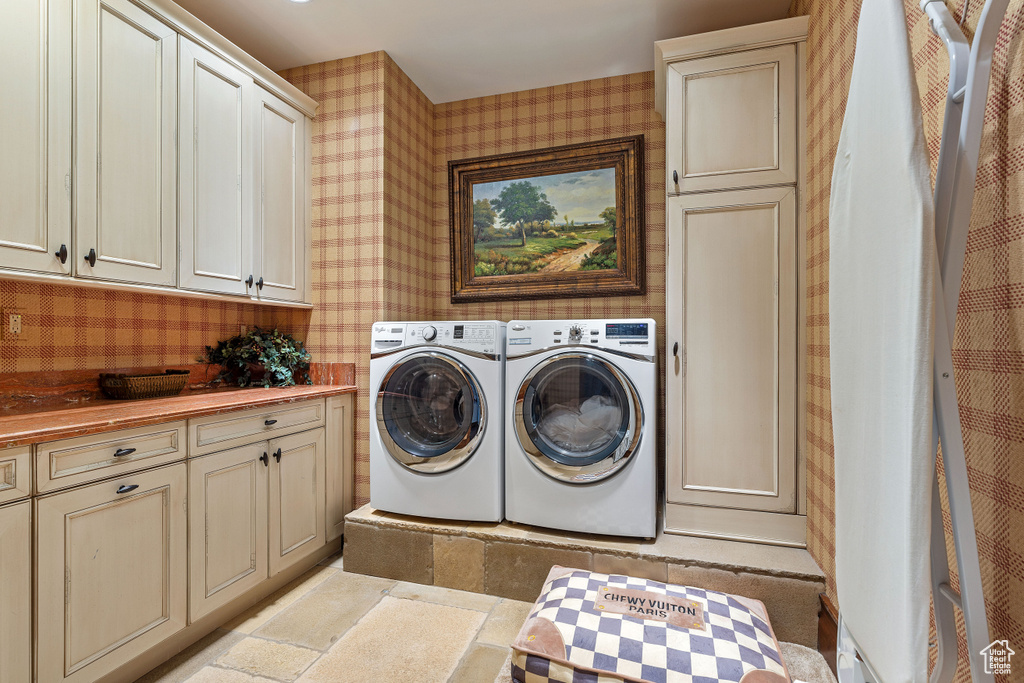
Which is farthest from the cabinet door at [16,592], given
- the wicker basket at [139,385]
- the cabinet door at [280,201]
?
the cabinet door at [280,201]

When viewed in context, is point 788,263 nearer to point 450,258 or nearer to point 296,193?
point 450,258

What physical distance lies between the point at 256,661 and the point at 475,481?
1.02 meters

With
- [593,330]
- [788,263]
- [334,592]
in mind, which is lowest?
[334,592]

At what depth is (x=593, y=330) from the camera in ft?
6.77

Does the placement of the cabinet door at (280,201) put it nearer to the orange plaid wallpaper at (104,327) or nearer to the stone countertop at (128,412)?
the orange plaid wallpaper at (104,327)

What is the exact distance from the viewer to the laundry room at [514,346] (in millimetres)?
817

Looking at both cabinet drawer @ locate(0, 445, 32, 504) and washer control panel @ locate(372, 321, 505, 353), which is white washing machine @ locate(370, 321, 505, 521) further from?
cabinet drawer @ locate(0, 445, 32, 504)

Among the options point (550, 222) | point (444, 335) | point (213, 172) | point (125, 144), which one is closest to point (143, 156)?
point (125, 144)

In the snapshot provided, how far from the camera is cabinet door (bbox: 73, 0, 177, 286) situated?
1.63 m

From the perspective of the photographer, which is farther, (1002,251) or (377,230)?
(377,230)

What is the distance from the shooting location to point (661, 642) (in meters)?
1.46

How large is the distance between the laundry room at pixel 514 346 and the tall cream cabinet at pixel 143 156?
0.5 inches

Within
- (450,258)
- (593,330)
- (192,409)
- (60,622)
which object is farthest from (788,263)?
(60,622)

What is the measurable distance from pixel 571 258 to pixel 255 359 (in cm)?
188
